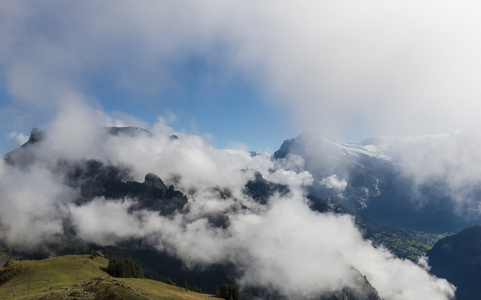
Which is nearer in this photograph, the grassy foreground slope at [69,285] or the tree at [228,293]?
the grassy foreground slope at [69,285]

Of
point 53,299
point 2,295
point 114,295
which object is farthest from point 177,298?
point 2,295

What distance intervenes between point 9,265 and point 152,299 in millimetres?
124653

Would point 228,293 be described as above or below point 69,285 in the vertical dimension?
above

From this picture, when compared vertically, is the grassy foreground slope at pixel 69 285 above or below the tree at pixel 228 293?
below

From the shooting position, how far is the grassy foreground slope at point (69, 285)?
108062 mm

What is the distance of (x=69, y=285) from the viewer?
135750mm

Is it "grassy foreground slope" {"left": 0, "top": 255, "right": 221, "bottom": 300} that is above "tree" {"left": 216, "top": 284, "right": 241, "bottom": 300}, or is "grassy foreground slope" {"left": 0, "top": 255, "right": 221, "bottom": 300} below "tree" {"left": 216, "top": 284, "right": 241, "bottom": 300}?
below

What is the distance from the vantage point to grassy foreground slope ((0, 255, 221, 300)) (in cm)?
10806

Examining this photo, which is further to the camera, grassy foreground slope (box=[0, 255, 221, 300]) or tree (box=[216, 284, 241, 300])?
tree (box=[216, 284, 241, 300])

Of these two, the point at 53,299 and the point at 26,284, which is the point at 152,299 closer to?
the point at 53,299

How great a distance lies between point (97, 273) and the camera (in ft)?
621

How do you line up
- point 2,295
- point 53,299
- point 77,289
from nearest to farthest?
point 53,299, point 77,289, point 2,295

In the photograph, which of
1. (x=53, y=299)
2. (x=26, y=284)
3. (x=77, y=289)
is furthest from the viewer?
(x=26, y=284)

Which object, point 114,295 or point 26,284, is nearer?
point 114,295
